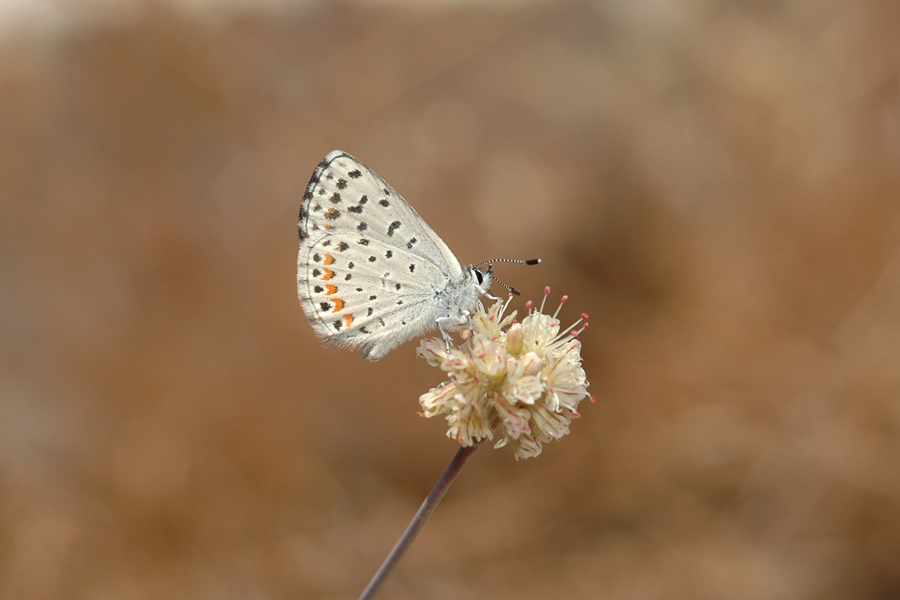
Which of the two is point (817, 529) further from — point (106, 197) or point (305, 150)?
point (106, 197)

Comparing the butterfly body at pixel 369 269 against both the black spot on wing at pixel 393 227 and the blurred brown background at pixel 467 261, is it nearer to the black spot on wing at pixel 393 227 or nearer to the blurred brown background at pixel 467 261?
the black spot on wing at pixel 393 227

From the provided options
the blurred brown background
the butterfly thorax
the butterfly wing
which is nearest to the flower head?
the butterfly thorax

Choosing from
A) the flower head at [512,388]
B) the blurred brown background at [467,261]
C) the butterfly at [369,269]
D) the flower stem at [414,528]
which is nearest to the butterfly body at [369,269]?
the butterfly at [369,269]

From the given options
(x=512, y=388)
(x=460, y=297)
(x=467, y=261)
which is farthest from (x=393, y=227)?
(x=467, y=261)

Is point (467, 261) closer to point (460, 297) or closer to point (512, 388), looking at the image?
point (460, 297)

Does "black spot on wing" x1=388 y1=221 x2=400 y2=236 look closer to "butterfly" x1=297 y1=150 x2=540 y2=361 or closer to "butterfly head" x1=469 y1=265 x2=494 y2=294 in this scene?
"butterfly" x1=297 y1=150 x2=540 y2=361
